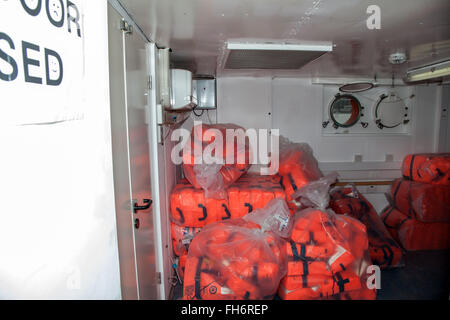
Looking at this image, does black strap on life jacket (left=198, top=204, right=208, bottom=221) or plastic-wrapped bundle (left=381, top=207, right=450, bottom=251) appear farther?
plastic-wrapped bundle (left=381, top=207, right=450, bottom=251)

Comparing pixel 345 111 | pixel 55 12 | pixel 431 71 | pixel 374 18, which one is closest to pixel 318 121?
pixel 345 111

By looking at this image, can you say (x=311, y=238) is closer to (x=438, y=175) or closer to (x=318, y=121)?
(x=318, y=121)

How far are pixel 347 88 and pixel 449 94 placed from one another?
212 cm

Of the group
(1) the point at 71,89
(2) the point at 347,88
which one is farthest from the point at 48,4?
(2) the point at 347,88

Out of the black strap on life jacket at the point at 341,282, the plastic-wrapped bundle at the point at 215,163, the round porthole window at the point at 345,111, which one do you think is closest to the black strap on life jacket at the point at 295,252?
the black strap on life jacket at the point at 341,282

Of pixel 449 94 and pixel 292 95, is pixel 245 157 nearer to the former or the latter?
pixel 292 95

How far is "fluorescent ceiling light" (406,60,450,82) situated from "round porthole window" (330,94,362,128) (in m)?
0.84

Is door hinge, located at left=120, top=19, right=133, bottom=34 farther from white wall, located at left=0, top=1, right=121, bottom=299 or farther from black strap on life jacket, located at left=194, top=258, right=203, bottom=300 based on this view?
black strap on life jacket, located at left=194, top=258, right=203, bottom=300

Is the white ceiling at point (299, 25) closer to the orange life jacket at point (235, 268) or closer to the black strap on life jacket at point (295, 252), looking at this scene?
the orange life jacket at point (235, 268)

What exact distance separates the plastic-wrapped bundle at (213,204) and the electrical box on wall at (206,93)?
1.36m

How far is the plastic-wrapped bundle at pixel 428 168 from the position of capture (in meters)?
3.22

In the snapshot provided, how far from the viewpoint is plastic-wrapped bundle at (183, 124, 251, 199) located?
8.27 feet

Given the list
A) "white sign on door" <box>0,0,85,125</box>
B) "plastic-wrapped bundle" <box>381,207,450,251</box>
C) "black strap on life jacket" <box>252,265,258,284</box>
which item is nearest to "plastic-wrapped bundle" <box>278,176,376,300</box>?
"black strap on life jacket" <box>252,265,258,284</box>

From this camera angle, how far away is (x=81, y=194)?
2.99ft
